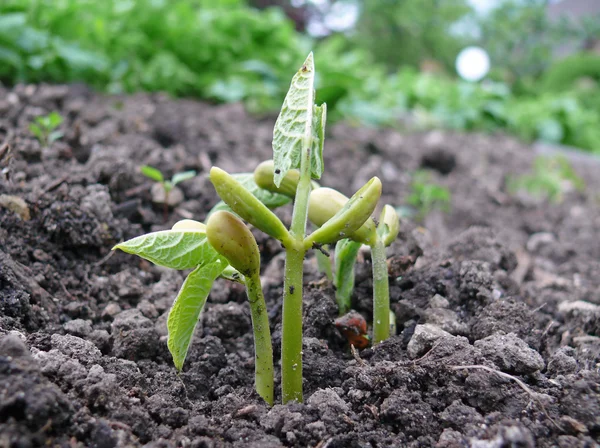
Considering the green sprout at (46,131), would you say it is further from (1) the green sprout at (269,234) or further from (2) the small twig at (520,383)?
(2) the small twig at (520,383)

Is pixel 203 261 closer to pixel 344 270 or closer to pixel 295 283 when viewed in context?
pixel 295 283

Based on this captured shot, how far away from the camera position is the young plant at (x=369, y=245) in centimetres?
113

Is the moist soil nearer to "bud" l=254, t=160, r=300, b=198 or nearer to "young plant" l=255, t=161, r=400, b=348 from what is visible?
"young plant" l=255, t=161, r=400, b=348

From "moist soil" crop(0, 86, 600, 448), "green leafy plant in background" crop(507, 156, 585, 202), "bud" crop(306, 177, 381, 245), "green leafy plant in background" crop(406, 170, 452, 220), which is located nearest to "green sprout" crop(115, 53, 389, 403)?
"bud" crop(306, 177, 381, 245)

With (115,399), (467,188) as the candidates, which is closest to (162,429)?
(115,399)

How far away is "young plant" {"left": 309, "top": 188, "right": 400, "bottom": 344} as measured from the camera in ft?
3.69

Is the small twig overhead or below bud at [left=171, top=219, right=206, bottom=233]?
below

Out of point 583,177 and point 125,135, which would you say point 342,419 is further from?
point 583,177

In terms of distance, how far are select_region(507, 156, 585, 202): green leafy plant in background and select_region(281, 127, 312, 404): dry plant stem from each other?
266cm

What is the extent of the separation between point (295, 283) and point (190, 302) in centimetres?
20

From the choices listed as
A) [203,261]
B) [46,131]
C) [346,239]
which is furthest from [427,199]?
[203,261]

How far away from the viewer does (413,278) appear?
144 centimetres

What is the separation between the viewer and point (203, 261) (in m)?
1.02

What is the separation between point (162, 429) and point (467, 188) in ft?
8.70
